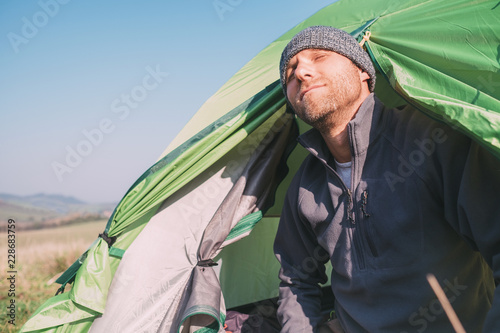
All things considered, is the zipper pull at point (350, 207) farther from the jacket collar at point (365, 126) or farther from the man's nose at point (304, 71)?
the man's nose at point (304, 71)

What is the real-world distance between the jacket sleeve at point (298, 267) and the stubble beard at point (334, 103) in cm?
38

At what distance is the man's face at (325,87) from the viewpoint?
1532 mm

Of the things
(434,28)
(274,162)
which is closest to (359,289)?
(274,162)

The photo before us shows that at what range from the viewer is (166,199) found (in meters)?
2.05

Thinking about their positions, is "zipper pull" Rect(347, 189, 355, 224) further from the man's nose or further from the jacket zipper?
the man's nose

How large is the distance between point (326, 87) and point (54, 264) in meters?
4.69

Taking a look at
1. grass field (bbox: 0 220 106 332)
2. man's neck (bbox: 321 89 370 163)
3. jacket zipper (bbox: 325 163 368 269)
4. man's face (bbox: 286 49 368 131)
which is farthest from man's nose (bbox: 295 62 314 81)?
grass field (bbox: 0 220 106 332)

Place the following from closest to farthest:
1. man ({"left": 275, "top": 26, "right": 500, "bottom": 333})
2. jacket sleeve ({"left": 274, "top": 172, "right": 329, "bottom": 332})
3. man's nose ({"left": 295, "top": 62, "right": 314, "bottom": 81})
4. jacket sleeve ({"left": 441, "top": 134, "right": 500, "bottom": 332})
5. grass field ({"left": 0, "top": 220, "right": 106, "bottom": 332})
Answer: jacket sleeve ({"left": 441, "top": 134, "right": 500, "bottom": 332}) → man ({"left": 275, "top": 26, "right": 500, "bottom": 333}) → man's nose ({"left": 295, "top": 62, "right": 314, "bottom": 81}) → jacket sleeve ({"left": 274, "top": 172, "right": 329, "bottom": 332}) → grass field ({"left": 0, "top": 220, "right": 106, "bottom": 332})

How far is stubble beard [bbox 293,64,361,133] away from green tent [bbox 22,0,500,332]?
0.16m

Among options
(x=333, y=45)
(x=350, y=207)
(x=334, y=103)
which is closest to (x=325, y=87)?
(x=334, y=103)

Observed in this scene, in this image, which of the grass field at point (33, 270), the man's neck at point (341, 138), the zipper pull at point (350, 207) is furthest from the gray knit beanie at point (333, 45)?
the grass field at point (33, 270)

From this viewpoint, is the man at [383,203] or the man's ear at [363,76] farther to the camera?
the man's ear at [363,76]

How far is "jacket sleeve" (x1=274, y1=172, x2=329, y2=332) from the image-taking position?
1.75 m

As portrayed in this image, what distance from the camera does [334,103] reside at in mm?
1524
